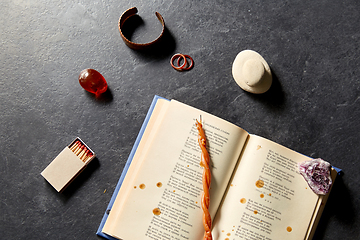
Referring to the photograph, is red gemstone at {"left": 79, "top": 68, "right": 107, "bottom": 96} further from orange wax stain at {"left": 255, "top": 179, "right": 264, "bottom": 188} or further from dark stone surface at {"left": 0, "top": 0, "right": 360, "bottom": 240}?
orange wax stain at {"left": 255, "top": 179, "right": 264, "bottom": 188}

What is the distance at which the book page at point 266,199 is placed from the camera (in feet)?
2.34

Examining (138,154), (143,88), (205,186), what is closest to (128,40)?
(143,88)

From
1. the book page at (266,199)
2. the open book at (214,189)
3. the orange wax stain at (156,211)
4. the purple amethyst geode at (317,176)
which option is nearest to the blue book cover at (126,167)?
the open book at (214,189)

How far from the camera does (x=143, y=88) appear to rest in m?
0.83

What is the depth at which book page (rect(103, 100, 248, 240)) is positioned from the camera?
0.71 metres

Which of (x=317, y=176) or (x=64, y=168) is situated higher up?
(x=317, y=176)

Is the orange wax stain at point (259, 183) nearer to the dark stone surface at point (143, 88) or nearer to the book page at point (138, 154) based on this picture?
the dark stone surface at point (143, 88)

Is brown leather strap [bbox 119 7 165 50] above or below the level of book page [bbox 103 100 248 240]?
above

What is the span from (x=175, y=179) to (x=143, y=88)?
305mm

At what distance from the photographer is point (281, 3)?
2.86ft

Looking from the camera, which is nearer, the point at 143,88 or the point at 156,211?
the point at 156,211

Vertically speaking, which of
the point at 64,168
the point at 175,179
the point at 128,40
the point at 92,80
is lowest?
the point at 64,168

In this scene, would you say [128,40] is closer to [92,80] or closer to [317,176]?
[92,80]

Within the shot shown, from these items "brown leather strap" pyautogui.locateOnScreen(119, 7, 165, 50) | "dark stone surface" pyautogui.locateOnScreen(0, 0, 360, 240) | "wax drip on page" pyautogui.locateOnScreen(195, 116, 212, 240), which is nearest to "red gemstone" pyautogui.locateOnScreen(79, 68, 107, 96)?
"dark stone surface" pyautogui.locateOnScreen(0, 0, 360, 240)
